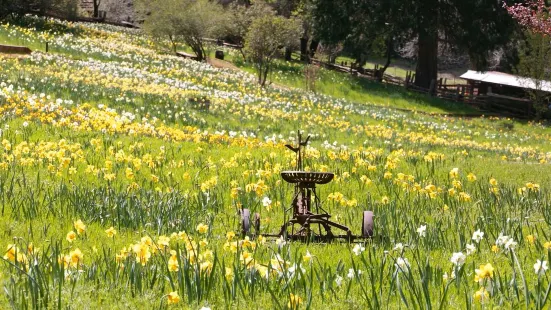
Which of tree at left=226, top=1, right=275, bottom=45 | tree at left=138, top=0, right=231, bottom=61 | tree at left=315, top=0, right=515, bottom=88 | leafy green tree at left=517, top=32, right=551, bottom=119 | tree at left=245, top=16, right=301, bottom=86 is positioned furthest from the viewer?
tree at left=226, top=1, right=275, bottom=45

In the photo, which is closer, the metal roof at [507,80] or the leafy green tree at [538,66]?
the leafy green tree at [538,66]

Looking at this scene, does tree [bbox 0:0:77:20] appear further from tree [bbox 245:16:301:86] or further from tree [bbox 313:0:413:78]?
tree [bbox 313:0:413:78]

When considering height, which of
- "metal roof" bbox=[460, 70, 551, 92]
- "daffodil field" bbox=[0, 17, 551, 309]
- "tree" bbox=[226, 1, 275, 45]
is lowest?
"daffodil field" bbox=[0, 17, 551, 309]

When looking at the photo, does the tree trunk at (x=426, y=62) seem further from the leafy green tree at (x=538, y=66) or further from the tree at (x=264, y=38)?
the tree at (x=264, y=38)

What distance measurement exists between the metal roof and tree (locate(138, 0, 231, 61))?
17518 millimetres

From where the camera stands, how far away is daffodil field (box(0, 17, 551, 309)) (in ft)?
13.3

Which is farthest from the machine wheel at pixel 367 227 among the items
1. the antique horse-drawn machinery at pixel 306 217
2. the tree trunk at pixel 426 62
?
the tree trunk at pixel 426 62

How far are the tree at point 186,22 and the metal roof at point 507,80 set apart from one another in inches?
690

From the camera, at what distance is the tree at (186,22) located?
133ft

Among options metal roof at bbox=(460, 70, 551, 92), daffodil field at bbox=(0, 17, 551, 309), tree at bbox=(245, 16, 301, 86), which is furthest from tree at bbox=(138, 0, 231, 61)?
daffodil field at bbox=(0, 17, 551, 309)

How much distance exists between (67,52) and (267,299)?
2941 cm

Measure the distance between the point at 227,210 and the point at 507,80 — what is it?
38.8 meters

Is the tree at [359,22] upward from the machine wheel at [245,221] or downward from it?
upward

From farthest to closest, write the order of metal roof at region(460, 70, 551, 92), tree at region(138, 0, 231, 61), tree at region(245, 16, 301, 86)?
tree at region(138, 0, 231, 61)
metal roof at region(460, 70, 551, 92)
tree at region(245, 16, 301, 86)
